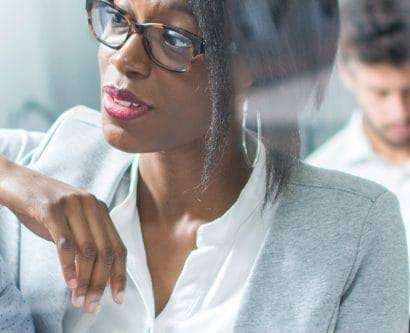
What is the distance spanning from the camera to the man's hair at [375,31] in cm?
92

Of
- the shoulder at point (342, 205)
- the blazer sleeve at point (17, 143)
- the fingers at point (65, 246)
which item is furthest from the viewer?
the blazer sleeve at point (17, 143)

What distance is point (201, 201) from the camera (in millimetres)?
935

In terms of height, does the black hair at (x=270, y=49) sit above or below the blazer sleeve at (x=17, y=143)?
above

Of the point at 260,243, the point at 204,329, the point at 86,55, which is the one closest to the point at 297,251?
the point at 260,243

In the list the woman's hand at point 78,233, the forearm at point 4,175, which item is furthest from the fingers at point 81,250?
the forearm at point 4,175

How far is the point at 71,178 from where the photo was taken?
954 millimetres

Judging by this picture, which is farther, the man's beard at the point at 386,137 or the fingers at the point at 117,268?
the man's beard at the point at 386,137

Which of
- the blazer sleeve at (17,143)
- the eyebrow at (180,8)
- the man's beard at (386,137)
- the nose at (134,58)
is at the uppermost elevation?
the eyebrow at (180,8)

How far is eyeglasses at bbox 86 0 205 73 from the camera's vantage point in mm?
785

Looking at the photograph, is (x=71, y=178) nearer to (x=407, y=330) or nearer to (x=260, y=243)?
(x=260, y=243)

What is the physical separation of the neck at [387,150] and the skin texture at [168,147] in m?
0.18

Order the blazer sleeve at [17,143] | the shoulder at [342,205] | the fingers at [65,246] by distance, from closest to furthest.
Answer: the fingers at [65,246]
the shoulder at [342,205]
the blazer sleeve at [17,143]

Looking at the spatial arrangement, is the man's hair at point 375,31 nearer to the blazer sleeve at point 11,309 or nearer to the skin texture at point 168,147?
the skin texture at point 168,147

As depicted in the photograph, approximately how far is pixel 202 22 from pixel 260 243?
0.29 metres
